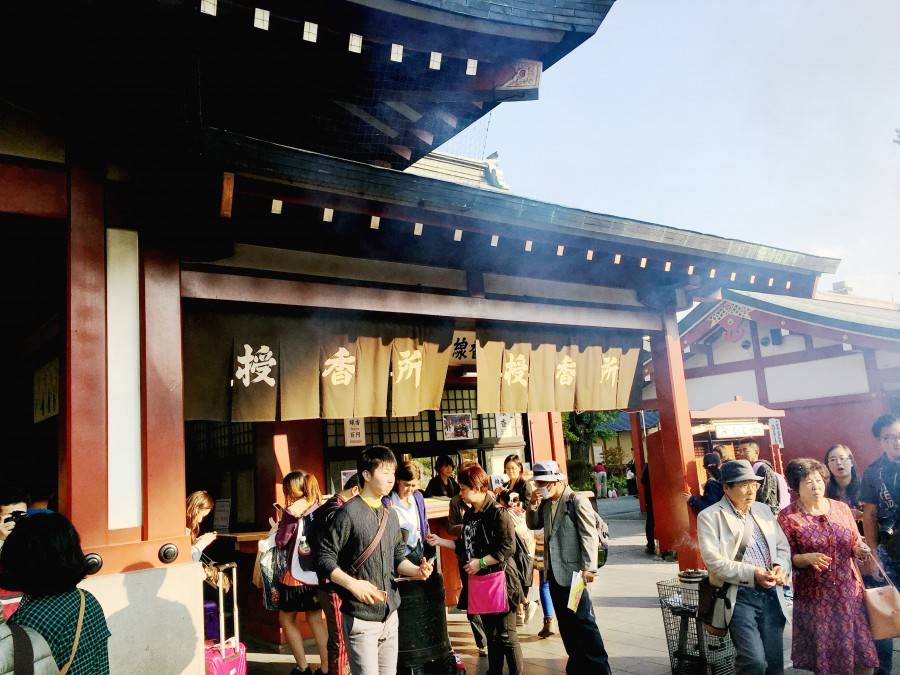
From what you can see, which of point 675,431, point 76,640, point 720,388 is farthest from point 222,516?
point 720,388

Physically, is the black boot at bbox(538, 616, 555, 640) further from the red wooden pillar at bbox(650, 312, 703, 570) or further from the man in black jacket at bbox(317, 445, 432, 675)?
the man in black jacket at bbox(317, 445, 432, 675)

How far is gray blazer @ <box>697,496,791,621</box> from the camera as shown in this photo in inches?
156

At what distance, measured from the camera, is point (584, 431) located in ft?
100

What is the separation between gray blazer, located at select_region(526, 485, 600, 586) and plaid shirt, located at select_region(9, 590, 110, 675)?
11.0ft

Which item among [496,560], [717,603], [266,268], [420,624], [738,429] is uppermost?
[266,268]

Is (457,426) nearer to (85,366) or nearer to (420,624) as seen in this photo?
(420,624)

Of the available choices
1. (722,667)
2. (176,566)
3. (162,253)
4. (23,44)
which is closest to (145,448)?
(176,566)

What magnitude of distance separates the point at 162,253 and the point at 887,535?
6056mm

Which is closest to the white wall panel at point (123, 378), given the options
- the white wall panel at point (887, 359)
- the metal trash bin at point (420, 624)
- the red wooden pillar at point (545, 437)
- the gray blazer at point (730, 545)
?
the metal trash bin at point (420, 624)

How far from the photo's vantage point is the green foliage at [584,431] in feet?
100

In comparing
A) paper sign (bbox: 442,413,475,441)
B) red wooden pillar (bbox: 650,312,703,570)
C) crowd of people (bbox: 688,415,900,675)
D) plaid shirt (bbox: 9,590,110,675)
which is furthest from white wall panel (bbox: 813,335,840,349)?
plaid shirt (bbox: 9,590,110,675)

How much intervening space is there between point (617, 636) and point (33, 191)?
6652 millimetres

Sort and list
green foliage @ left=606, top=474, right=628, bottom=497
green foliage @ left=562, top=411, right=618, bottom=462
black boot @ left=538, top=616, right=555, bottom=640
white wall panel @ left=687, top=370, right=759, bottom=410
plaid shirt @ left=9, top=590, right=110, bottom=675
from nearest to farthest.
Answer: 1. plaid shirt @ left=9, top=590, right=110, bottom=675
2. black boot @ left=538, top=616, right=555, bottom=640
3. white wall panel @ left=687, top=370, right=759, bottom=410
4. green foliage @ left=562, top=411, right=618, bottom=462
5. green foliage @ left=606, top=474, right=628, bottom=497

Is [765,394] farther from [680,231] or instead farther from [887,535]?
[887,535]
